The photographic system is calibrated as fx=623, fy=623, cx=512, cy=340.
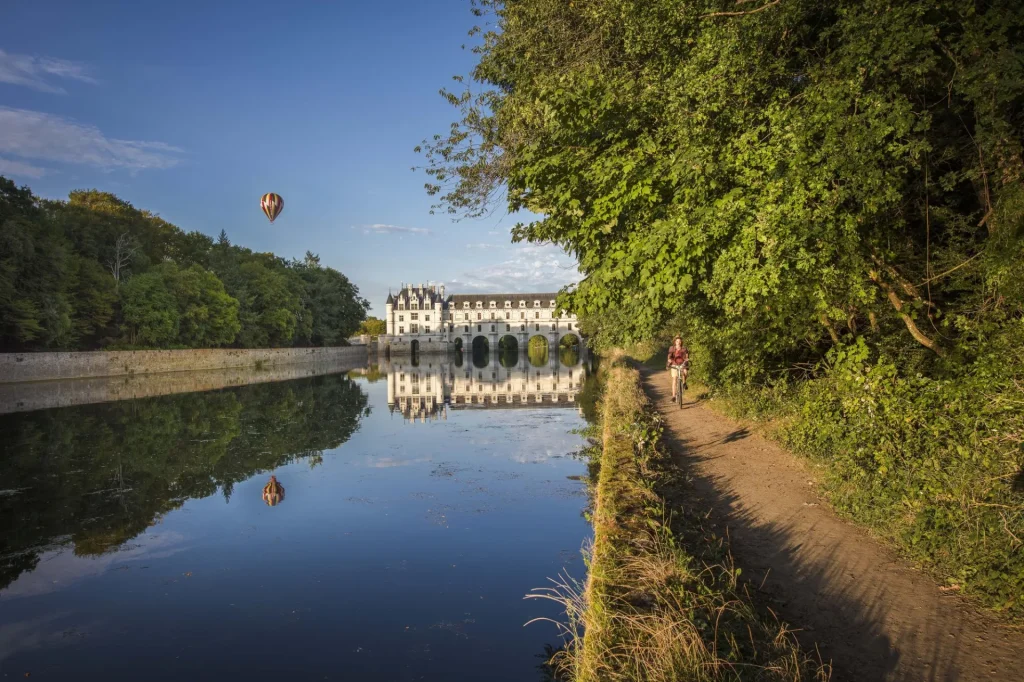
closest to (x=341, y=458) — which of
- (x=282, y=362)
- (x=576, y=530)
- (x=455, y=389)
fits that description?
(x=576, y=530)

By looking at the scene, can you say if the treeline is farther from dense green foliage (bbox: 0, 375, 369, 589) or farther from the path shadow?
the path shadow

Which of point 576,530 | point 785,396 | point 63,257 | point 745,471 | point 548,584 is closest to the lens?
point 548,584

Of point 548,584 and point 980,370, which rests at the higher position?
point 980,370

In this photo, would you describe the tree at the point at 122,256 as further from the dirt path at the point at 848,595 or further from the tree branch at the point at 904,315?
the tree branch at the point at 904,315

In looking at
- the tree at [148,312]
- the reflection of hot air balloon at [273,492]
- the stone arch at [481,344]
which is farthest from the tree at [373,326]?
the reflection of hot air balloon at [273,492]

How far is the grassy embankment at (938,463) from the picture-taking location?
182 inches

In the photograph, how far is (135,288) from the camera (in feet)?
147

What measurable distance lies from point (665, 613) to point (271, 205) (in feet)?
96.2

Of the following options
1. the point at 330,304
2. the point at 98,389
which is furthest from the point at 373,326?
the point at 98,389

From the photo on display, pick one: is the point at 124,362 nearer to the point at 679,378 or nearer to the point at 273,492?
the point at 273,492

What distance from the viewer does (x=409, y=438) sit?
16.3 meters

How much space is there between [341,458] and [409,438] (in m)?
2.95

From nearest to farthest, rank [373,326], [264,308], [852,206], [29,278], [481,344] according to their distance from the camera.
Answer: [852,206] < [29,278] < [264,308] < [481,344] < [373,326]

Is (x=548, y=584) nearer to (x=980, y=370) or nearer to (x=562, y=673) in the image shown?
(x=562, y=673)
